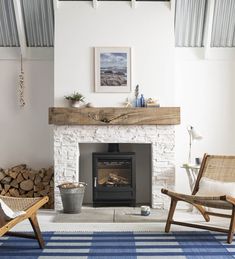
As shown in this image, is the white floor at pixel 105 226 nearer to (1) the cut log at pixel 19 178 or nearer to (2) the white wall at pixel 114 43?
(1) the cut log at pixel 19 178

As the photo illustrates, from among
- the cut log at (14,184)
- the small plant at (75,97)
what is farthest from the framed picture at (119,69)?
the cut log at (14,184)

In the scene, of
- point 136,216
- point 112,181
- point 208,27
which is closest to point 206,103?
point 208,27

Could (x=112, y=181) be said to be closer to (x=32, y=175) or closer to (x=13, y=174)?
(x=32, y=175)

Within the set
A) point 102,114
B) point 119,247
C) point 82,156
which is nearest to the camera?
point 119,247

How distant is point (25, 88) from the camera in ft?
19.3

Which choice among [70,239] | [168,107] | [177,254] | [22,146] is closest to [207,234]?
[177,254]

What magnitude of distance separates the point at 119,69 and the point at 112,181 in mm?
1574

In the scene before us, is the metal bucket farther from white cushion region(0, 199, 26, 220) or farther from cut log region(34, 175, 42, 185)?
white cushion region(0, 199, 26, 220)

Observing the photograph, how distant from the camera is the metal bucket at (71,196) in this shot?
5.04 m

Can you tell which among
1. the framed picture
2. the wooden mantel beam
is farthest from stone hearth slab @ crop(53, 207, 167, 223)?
the framed picture

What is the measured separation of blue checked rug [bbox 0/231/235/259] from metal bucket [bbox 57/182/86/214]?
972 mm

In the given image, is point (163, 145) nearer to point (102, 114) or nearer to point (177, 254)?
point (102, 114)

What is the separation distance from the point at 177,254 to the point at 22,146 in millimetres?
3314

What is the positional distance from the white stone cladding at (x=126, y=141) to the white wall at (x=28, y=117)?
24.5 inches
